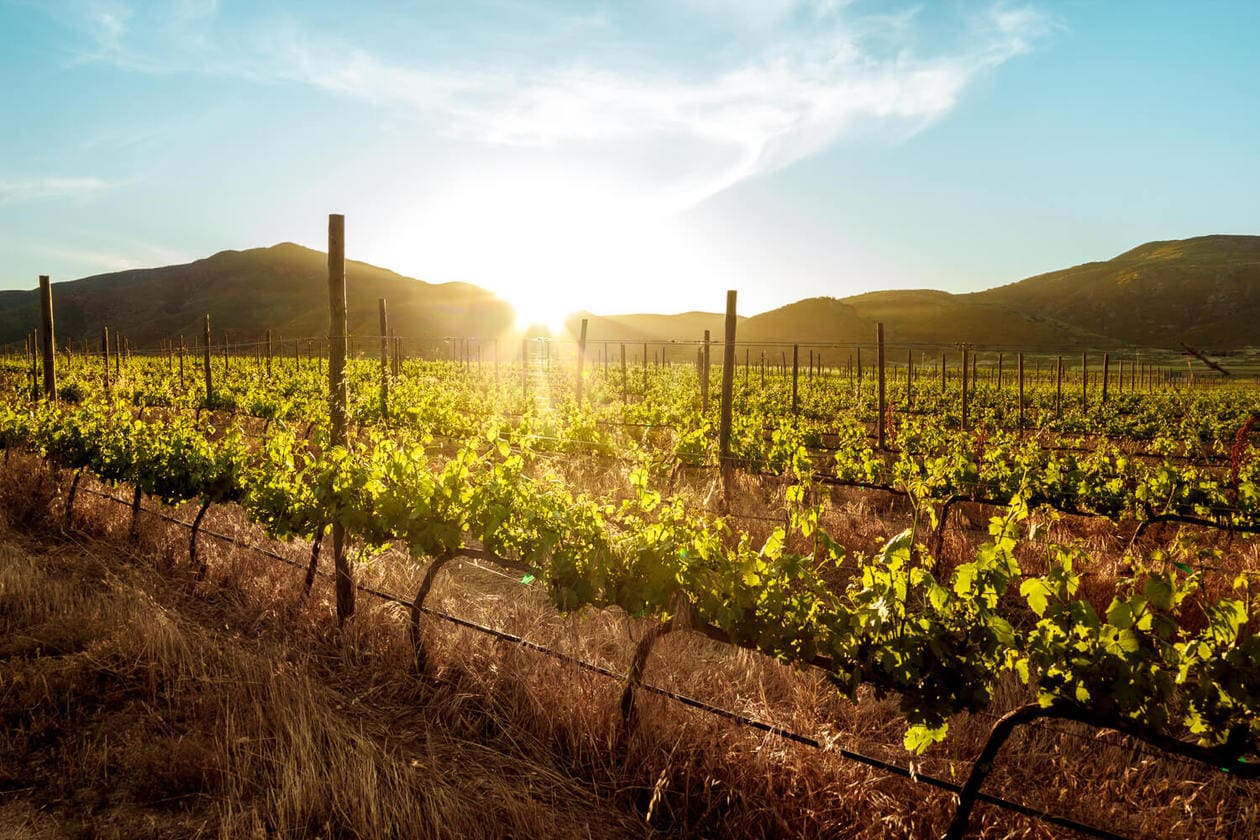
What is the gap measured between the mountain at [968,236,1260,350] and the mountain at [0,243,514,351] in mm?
110627

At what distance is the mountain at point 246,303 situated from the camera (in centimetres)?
11494

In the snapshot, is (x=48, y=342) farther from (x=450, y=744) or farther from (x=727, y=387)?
(x=450, y=744)

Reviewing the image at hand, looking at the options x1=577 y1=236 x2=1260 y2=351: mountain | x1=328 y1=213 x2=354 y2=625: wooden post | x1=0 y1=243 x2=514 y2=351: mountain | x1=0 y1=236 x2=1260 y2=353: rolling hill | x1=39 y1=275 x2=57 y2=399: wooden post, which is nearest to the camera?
x1=328 y1=213 x2=354 y2=625: wooden post

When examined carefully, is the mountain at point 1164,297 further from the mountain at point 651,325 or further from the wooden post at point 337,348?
the wooden post at point 337,348

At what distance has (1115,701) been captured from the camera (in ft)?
8.48

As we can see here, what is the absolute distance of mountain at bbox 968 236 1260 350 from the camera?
126375 mm

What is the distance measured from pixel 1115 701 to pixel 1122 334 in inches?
6237

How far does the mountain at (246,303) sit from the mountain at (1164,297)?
363ft

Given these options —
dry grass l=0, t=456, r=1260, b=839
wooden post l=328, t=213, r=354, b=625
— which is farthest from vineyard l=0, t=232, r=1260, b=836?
dry grass l=0, t=456, r=1260, b=839

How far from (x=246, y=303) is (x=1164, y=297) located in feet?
575

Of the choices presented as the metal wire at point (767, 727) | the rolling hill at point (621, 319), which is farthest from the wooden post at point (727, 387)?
the rolling hill at point (621, 319)

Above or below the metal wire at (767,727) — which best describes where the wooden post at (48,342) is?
above

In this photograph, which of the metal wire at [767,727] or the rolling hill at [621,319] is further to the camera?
the rolling hill at [621,319]

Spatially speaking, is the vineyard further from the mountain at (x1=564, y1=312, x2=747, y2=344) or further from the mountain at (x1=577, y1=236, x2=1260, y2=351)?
the mountain at (x1=564, y1=312, x2=747, y2=344)
